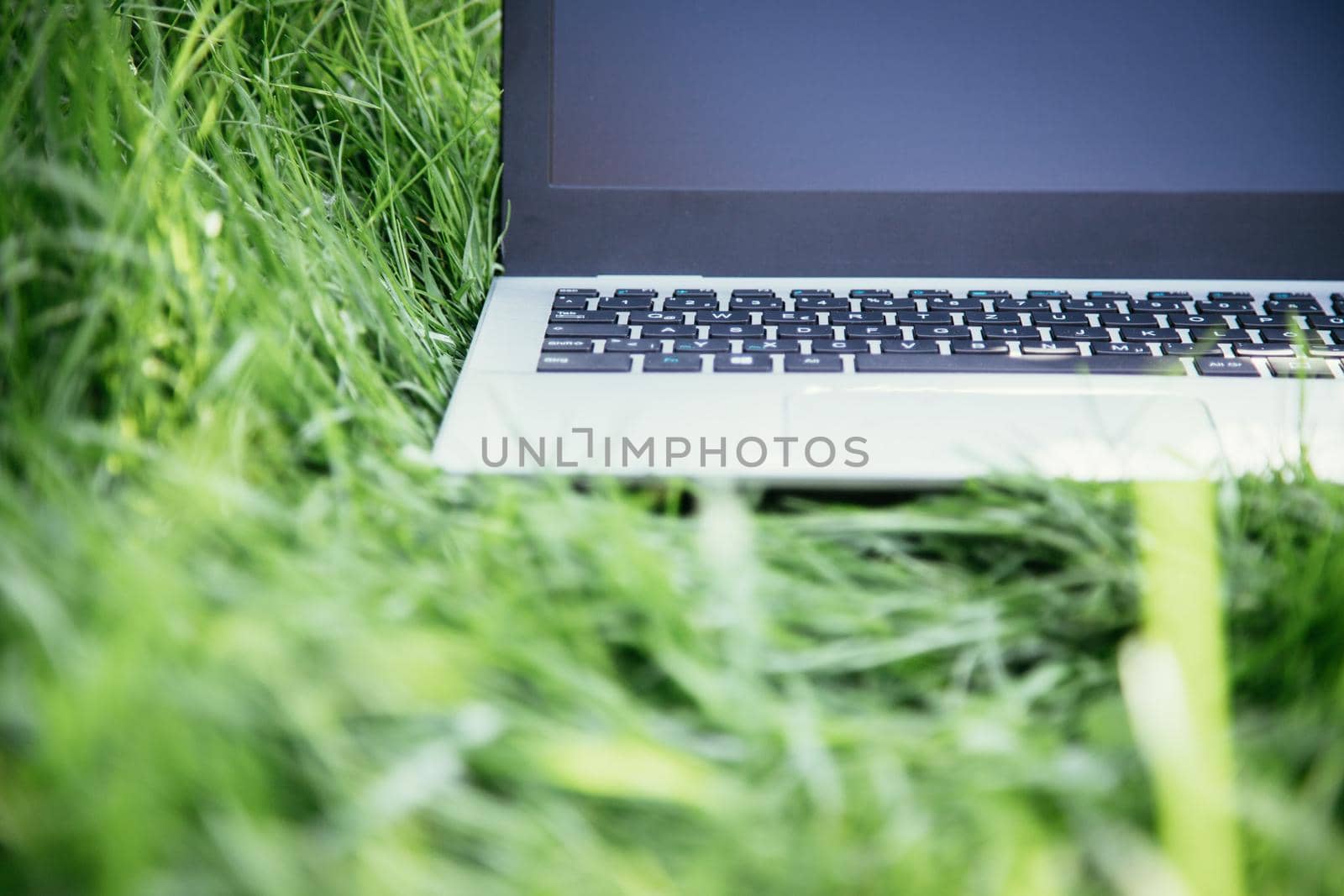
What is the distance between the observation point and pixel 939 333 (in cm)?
60

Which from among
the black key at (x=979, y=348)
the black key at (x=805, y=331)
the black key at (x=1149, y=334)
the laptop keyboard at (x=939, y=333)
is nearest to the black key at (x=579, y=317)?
the laptop keyboard at (x=939, y=333)

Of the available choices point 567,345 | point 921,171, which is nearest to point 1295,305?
point 921,171

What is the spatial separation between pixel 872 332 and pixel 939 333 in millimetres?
39

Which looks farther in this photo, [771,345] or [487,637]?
[771,345]

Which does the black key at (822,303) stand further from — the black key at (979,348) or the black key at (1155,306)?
the black key at (1155,306)

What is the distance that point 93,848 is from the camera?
0.89ft

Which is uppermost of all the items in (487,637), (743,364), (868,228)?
(868,228)

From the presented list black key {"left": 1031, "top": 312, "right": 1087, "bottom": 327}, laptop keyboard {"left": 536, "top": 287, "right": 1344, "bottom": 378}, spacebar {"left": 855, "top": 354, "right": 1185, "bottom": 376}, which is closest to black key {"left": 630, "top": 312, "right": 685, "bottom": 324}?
laptop keyboard {"left": 536, "top": 287, "right": 1344, "bottom": 378}

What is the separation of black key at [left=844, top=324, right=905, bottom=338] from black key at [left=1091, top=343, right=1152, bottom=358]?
11cm

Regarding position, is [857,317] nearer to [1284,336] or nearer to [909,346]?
[909,346]

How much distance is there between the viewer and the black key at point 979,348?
1.91 ft

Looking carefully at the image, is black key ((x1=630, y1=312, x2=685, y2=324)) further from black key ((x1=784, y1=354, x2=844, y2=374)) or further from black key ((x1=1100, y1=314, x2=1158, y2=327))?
black key ((x1=1100, y1=314, x2=1158, y2=327))

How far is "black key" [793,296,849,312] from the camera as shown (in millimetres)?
635

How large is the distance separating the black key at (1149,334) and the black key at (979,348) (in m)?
0.08
